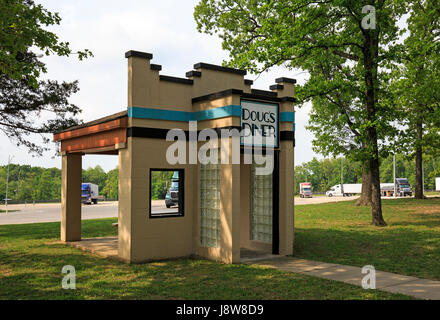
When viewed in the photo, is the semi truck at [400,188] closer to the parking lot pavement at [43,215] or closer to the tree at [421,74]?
the tree at [421,74]

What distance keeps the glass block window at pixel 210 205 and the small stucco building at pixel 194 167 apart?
0.03 m

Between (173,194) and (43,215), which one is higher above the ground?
(173,194)

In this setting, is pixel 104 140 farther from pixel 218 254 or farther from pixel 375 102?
pixel 375 102

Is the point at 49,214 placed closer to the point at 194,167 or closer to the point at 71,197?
the point at 71,197

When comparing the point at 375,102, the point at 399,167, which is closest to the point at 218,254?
the point at 375,102

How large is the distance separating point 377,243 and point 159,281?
884 centimetres

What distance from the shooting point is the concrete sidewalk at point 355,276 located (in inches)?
326

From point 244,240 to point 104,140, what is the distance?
5765mm

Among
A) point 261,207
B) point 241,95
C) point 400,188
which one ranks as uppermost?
point 241,95

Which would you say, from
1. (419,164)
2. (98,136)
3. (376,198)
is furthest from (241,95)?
(419,164)

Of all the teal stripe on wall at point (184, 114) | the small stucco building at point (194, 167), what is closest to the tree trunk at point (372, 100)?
the small stucco building at point (194, 167)

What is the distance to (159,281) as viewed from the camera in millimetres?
9305

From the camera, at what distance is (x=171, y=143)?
1226 centimetres

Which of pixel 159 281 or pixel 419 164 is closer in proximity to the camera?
pixel 159 281
